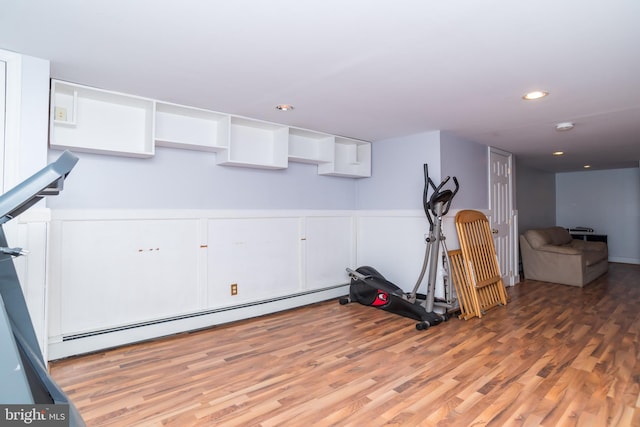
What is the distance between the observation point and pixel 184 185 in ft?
10.9

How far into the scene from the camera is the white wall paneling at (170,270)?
2.74 metres

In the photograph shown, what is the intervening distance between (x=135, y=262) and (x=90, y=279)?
35cm

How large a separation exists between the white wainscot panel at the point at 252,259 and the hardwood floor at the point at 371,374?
33cm

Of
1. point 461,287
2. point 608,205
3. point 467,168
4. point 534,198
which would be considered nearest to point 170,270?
point 461,287

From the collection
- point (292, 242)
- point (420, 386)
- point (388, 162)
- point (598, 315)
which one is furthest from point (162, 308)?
point (598, 315)

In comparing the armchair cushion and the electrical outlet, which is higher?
the electrical outlet

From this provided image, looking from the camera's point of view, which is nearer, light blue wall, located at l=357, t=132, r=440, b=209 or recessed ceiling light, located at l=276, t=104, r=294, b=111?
recessed ceiling light, located at l=276, t=104, r=294, b=111

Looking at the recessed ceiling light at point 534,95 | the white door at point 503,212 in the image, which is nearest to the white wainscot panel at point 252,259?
the recessed ceiling light at point 534,95

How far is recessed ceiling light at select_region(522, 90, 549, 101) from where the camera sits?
272 cm

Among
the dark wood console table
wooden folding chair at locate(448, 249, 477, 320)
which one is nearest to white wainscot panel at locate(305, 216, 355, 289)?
wooden folding chair at locate(448, 249, 477, 320)

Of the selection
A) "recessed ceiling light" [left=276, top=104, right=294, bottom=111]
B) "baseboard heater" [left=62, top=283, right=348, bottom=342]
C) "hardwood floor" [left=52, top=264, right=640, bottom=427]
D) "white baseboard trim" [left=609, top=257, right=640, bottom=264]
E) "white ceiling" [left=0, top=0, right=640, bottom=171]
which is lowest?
"hardwood floor" [left=52, top=264, right=640, bottom=427]

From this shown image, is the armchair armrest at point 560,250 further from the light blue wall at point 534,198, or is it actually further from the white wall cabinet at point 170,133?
the white wall cabinet at point 170,133

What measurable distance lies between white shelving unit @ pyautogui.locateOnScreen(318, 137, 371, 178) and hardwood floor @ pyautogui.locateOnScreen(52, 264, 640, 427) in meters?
1.86

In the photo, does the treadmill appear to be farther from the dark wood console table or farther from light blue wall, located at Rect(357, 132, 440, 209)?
the dark wood console table
